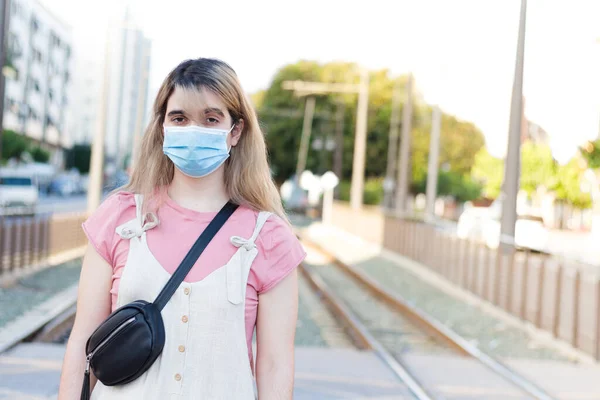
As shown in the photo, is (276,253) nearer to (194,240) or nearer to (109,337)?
(194,240)

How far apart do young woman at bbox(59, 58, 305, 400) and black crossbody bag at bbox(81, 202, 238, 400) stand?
0.10 feet

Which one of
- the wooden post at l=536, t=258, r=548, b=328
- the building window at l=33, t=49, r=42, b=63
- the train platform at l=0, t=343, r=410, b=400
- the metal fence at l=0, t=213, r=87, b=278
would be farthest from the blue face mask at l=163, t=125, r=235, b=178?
the building window at l=33, t=49, r=42, b=63

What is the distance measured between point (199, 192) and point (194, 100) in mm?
262

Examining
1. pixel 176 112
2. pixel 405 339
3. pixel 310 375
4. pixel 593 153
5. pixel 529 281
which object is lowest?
pixel 405 339

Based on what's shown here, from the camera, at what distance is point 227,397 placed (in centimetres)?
265

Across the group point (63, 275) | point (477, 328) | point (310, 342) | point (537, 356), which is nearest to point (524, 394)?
point (537, 356)

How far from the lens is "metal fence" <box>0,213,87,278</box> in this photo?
1677cm

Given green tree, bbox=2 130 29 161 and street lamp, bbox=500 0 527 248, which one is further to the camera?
green tree, bbox=2 130 29 161

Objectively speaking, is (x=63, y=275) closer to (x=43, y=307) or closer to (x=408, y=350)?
(x=43, y=307)

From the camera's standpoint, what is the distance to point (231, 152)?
9.95 ft

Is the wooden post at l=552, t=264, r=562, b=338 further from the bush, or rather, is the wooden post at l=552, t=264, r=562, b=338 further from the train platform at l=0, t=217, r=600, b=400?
the bush

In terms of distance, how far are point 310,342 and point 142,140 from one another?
10.1 meters

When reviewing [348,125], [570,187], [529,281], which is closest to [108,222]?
[529,281]

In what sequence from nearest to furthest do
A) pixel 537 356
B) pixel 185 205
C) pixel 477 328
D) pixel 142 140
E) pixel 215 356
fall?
pixel 215 356 < pixel 185 205 < pixel 142 140 < pixel 537 356 < pixel 477 328
